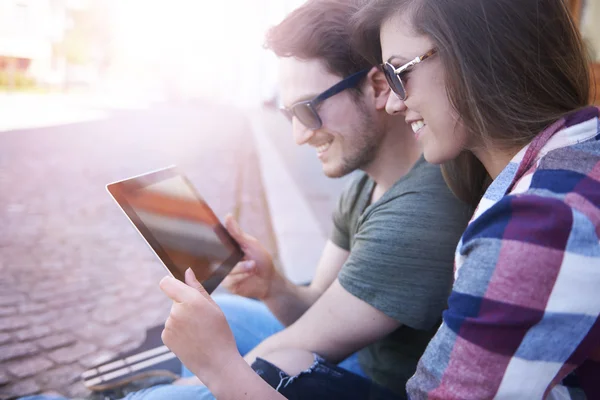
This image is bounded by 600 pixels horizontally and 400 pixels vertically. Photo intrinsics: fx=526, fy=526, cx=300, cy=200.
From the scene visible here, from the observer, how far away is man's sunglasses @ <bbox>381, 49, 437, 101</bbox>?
125 centimetres

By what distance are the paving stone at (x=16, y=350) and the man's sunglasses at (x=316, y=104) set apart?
2.05 m

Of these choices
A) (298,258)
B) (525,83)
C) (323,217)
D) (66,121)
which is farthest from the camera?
(66,121)

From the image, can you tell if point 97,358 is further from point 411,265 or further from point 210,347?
point 411,265

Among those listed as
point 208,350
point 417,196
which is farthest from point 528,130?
point 208,350

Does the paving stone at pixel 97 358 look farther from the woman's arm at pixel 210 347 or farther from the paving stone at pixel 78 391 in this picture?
the woman's arm at pixel 210 347

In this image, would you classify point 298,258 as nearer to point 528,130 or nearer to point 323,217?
point 323,217

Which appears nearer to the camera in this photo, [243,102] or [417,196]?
[417,196]

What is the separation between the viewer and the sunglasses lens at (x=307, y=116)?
193cm

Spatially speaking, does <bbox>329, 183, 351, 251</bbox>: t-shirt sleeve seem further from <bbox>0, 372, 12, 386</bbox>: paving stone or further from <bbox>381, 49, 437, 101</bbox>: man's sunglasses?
<bbox>0, 372, 12, 386</bbox>: paving stone

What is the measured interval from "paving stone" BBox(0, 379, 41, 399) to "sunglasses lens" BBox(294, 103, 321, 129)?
1845mm

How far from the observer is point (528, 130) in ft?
3.85

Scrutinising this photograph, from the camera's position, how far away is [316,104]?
1923 millimetres

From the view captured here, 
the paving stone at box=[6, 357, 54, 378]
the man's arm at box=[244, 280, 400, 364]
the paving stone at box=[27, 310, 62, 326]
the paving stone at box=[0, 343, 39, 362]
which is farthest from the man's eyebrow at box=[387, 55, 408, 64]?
the paving stone at box=[27, 310, 62, 326]

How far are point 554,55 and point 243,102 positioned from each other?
52616mm
